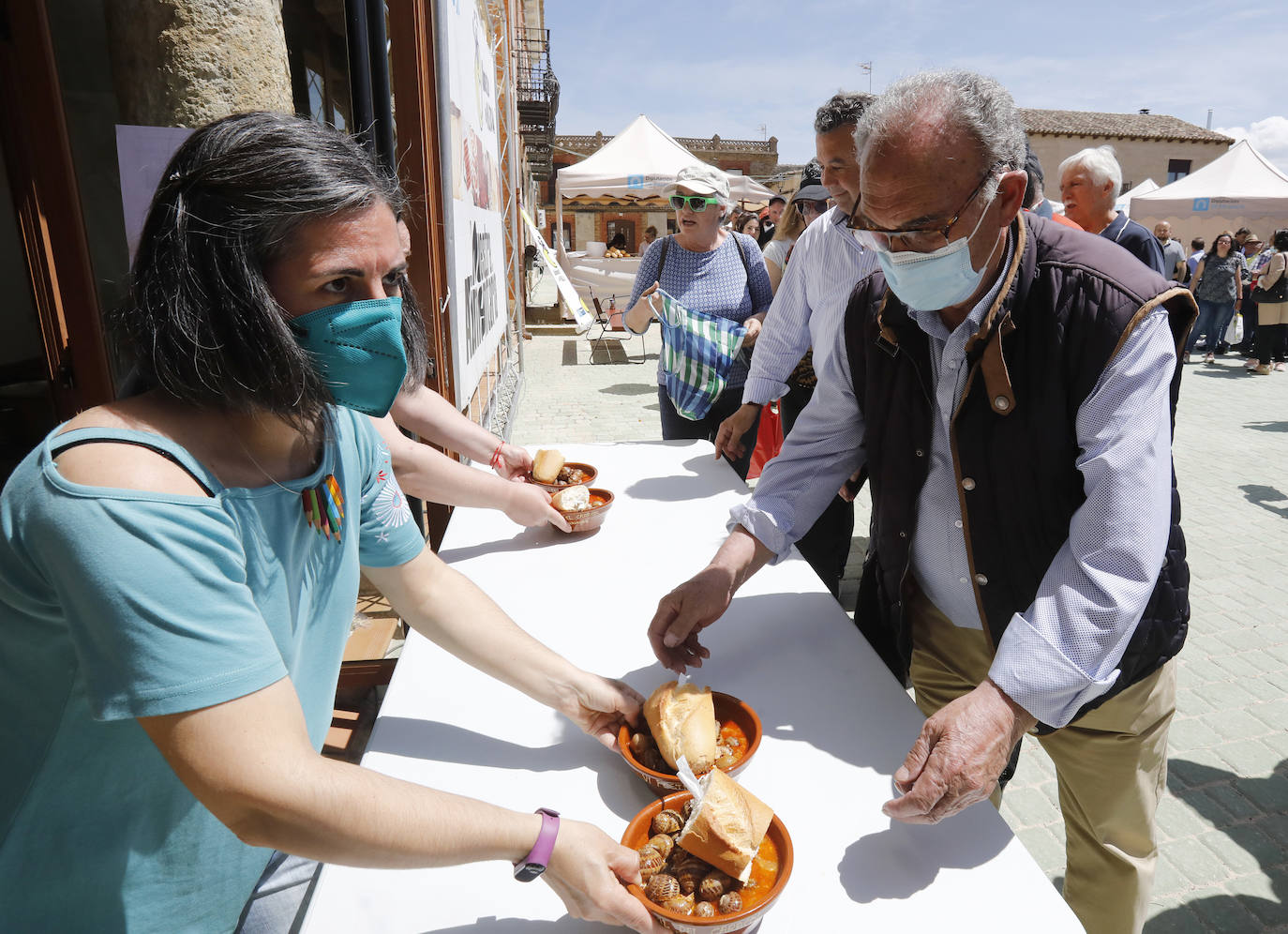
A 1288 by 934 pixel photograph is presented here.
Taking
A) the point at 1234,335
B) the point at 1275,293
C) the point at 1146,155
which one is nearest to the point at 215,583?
the point at 1275,293

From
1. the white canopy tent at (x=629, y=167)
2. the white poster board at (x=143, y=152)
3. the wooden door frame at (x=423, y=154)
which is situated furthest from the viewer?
the white canopy tent at (x=629, y=167)

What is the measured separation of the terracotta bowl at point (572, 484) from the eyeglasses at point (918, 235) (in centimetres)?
114

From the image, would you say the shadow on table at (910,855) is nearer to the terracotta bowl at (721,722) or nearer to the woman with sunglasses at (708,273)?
the terracotta bowl at (721,722)

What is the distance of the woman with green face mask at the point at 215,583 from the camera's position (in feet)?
2.59

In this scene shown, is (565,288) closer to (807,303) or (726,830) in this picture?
(807,303)

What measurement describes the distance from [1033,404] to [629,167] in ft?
34.7

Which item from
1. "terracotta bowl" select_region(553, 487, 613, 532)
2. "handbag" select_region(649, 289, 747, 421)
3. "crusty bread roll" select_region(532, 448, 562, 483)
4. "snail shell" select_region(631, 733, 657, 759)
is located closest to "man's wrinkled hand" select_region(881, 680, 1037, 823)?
"snail shell" select_region(631, 733, 657, 759)

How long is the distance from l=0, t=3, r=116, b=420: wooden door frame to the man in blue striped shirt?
6.53 ft

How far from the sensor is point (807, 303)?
9.25ft

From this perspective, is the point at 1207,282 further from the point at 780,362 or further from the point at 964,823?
the point at 964,823

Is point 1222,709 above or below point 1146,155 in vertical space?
below

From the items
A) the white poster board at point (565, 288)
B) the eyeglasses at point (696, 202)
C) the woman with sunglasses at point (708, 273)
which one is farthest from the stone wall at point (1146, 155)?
the eyeglasses at point (696, 202)

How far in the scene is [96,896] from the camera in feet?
3.21

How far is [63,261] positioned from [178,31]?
821 mm
